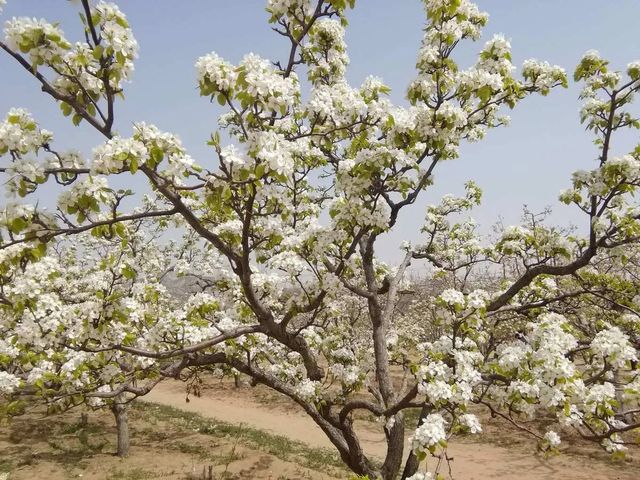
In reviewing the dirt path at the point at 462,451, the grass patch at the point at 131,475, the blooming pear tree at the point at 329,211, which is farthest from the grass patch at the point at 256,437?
the blooming pear tree at the point at 329,211

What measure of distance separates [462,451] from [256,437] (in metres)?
8.98

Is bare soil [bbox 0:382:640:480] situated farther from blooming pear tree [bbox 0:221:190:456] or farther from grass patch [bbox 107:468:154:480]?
blooming pear tree [bbox 0:221:190:456]

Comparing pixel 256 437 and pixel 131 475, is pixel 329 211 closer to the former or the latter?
pixel 131 475

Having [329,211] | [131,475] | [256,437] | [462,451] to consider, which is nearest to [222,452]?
[256,437]

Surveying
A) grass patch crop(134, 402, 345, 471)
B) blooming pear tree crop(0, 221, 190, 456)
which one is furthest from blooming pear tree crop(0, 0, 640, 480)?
grass patch crop(134, 402, 345, 471)

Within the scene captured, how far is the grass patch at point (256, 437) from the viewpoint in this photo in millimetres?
16250

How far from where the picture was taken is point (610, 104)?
24.5 feet

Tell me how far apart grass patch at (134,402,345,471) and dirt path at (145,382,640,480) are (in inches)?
46.9

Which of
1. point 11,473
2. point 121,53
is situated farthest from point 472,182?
point 11,473

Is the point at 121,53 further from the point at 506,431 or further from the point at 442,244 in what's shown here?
the point at 506,431

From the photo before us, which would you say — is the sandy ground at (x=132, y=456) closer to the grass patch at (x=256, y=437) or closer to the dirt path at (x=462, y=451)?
the grass patch at (x=256, y=437)

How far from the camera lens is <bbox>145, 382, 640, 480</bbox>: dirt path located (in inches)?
599

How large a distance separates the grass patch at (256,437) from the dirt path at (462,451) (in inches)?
46.9

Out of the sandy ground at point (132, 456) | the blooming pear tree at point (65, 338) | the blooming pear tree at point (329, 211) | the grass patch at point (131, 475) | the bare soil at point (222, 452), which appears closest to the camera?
the blooming pear tree at point (329, 211)
